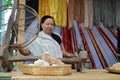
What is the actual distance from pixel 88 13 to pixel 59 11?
0.46 m

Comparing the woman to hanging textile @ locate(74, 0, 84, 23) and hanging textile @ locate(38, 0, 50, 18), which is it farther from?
hanging textile @ locate(74, 0, 84, 23)

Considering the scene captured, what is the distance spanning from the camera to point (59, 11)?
3.86 m

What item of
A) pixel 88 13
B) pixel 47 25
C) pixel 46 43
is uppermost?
pixel 88 13

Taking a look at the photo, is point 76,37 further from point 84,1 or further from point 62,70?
point 62,70

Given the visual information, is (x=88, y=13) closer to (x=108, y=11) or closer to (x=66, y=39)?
(x=108, y=11)

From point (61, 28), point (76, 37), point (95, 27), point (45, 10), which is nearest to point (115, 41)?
point (95, 27)

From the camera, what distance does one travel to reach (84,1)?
157 inches

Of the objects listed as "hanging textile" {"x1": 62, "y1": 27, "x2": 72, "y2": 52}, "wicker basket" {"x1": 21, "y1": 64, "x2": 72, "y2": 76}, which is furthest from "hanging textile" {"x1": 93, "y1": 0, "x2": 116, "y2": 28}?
"wicker basket" {"x1": 21, "y1": 64, "x2": 72, "y2": 76}

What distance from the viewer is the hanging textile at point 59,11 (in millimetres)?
3812

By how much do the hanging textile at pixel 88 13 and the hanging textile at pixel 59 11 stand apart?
33 cm

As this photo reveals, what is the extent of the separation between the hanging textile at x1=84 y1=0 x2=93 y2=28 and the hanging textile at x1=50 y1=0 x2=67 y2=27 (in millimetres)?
327

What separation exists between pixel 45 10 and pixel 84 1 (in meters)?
0.64

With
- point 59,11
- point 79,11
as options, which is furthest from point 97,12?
point 59,11

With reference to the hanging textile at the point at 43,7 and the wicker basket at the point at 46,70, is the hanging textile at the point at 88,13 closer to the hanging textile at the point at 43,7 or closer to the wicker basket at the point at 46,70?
the hanging textile at the point at 43,7
